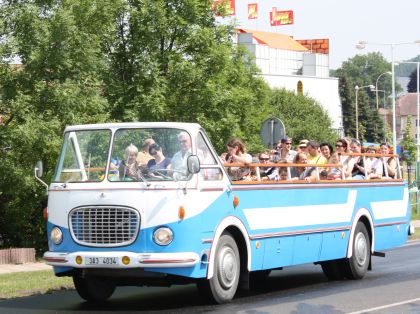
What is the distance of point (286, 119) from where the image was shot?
11512 cm

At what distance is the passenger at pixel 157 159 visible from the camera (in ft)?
44.1

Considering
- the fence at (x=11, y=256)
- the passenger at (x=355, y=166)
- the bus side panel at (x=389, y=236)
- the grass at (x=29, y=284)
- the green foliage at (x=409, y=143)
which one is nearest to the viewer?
the grass at (x=29, y=284)

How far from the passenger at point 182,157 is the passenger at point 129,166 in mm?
431

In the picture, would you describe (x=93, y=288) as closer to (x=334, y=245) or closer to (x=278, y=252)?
(x=278, y=252)

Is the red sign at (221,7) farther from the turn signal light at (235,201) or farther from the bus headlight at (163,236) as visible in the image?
the bus headlight at (163,236)

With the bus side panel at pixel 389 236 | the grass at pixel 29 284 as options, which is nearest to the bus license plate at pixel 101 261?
Answer: the grass at pixel 29 284

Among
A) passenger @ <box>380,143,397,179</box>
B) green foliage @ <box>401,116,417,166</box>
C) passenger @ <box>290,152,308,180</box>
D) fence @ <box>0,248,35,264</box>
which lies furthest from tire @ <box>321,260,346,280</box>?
green foliage @ <box>401,116,417,166</box>

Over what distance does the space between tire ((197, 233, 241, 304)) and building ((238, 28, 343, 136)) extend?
115 metres

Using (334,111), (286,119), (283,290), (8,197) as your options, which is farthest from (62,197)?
(334,111)

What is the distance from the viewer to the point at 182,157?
44.5 ft

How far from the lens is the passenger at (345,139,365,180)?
17.8 m

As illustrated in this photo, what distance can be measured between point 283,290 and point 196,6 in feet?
93.2

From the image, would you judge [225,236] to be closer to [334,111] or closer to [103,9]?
[103,9]

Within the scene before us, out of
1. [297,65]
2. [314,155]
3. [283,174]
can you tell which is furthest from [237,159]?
[297,65]
